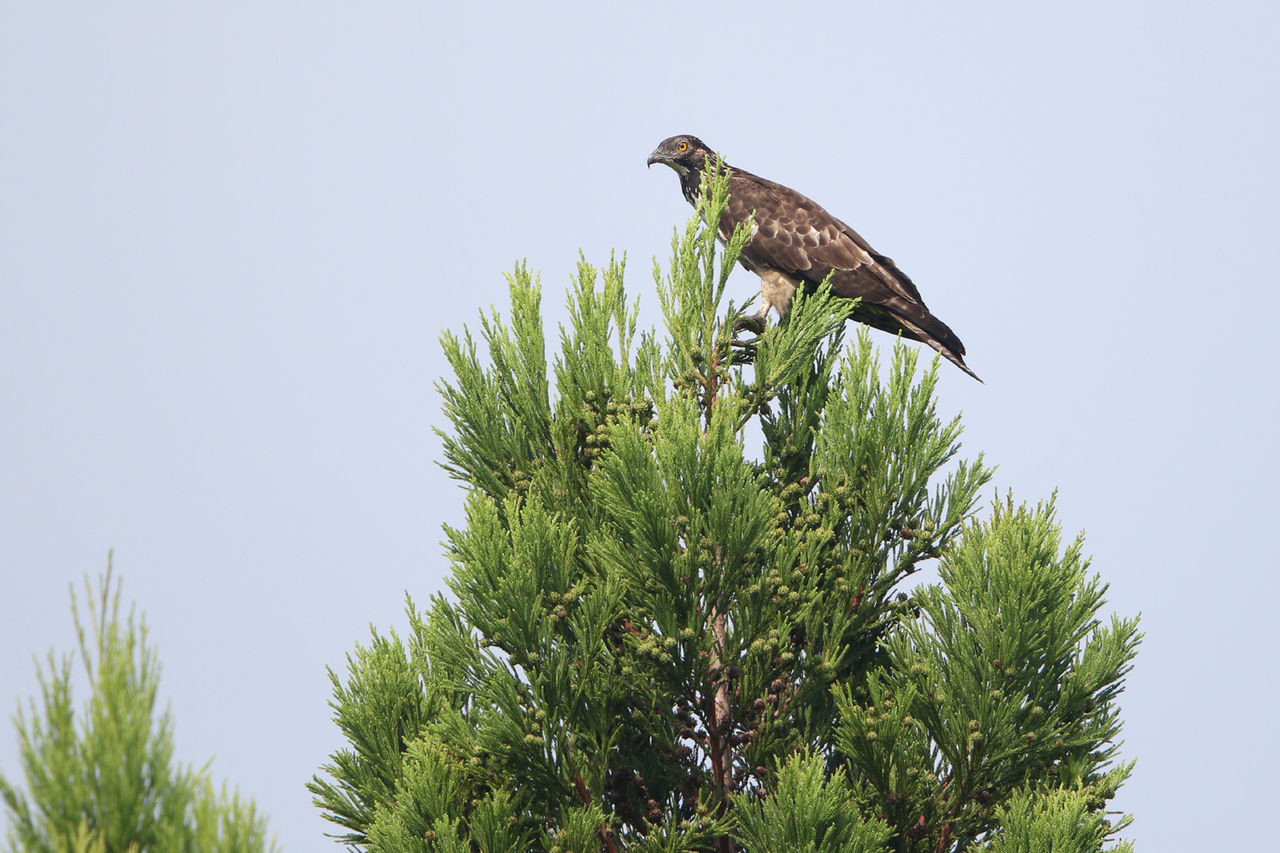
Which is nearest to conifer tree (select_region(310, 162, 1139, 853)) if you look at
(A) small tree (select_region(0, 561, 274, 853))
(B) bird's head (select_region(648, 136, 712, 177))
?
(A) small tree (select_region(0, 561, 274, 853))

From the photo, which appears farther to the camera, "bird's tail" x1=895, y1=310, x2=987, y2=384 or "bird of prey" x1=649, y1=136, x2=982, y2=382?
"bird of prey" x1=649, y1=136, x2=982, y2=382

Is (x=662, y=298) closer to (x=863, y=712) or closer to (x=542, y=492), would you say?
(x=542, y=492)

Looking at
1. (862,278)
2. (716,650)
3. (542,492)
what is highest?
(862,278)

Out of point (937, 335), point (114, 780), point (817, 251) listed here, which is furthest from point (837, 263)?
point (114, 780)

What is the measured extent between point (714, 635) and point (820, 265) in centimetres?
531

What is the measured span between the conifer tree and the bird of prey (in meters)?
3.48

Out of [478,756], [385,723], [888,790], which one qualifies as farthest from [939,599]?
[385,723]

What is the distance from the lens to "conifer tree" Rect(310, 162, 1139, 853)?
5199 mm

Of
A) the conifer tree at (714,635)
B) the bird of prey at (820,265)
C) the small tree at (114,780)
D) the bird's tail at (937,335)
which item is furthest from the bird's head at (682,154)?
the small tree at (114,780)

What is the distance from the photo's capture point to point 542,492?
6043 mm

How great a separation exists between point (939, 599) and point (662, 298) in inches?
81.5

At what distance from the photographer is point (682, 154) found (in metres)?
12.0

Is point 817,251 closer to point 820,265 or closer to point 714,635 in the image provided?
point 820,265

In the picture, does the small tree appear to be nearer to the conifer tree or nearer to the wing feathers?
the conifer tree
